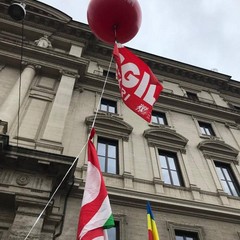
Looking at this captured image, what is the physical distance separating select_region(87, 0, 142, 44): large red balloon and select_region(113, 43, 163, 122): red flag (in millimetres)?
535

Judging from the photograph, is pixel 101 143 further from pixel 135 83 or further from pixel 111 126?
pixel 135 83

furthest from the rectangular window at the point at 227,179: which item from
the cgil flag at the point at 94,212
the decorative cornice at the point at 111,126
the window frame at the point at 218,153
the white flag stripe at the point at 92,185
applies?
the cgil flag at the point at 94,212

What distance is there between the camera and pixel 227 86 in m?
21.9

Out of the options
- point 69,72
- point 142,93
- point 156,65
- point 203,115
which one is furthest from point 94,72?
point 142,93

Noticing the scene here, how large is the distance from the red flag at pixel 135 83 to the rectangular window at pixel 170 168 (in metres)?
5.26

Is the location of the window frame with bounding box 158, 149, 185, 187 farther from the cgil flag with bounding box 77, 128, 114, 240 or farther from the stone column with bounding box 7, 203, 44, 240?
the cgil flag with bounding box 77, 128, 114, 240

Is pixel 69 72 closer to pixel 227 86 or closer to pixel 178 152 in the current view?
pixel 178 152

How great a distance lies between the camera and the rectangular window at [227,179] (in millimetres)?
12789

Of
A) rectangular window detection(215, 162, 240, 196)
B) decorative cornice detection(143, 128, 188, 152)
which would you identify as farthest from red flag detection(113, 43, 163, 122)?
rectangular window detection(215, 162, 240, 196)

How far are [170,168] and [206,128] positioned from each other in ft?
18.8

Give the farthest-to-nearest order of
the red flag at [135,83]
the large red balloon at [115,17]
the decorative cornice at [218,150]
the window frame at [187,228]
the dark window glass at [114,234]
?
the decorative cornice at [218,150] < the window frame at [187,228] < the dark window glass at [114,234] < the red flag at [135,83] < the large red balloon at [115,17]

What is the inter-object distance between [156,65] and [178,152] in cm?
909

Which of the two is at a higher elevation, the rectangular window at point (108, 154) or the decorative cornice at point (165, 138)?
the decorative cornice at point (165, 138)

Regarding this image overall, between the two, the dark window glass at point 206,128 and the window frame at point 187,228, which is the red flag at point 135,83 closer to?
the window frame at point 187,228
